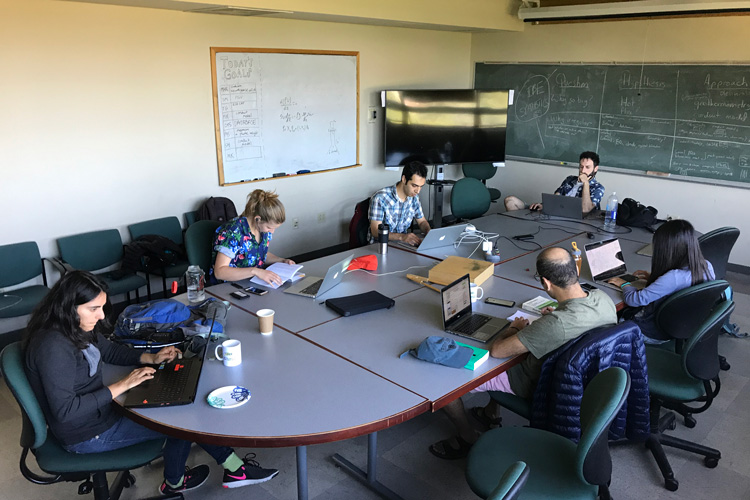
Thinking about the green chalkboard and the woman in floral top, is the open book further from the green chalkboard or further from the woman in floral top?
the green chalkboard

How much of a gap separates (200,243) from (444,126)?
369 cm

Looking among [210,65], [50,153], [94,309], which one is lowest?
[94,309]

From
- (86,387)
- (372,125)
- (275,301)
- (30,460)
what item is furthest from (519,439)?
(372,125)

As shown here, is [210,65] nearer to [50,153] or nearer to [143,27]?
[143,27]

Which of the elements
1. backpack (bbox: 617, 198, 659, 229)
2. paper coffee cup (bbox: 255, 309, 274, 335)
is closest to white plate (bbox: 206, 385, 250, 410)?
paper coffee cup (bbox: 255, 309, 274, 335)

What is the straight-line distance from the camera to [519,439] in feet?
7.97

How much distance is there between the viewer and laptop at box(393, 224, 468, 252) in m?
4.09

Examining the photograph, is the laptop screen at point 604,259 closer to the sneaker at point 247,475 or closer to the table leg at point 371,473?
the table leg at point 371,473

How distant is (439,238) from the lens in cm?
416

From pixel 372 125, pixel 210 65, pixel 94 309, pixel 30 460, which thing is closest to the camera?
pixel 94 309

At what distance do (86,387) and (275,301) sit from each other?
43.5 inches

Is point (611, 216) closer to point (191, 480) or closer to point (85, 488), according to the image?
point (191, 480)

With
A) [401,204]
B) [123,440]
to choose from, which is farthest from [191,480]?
[401,204]

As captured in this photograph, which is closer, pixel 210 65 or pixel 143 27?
pixel 143 27
